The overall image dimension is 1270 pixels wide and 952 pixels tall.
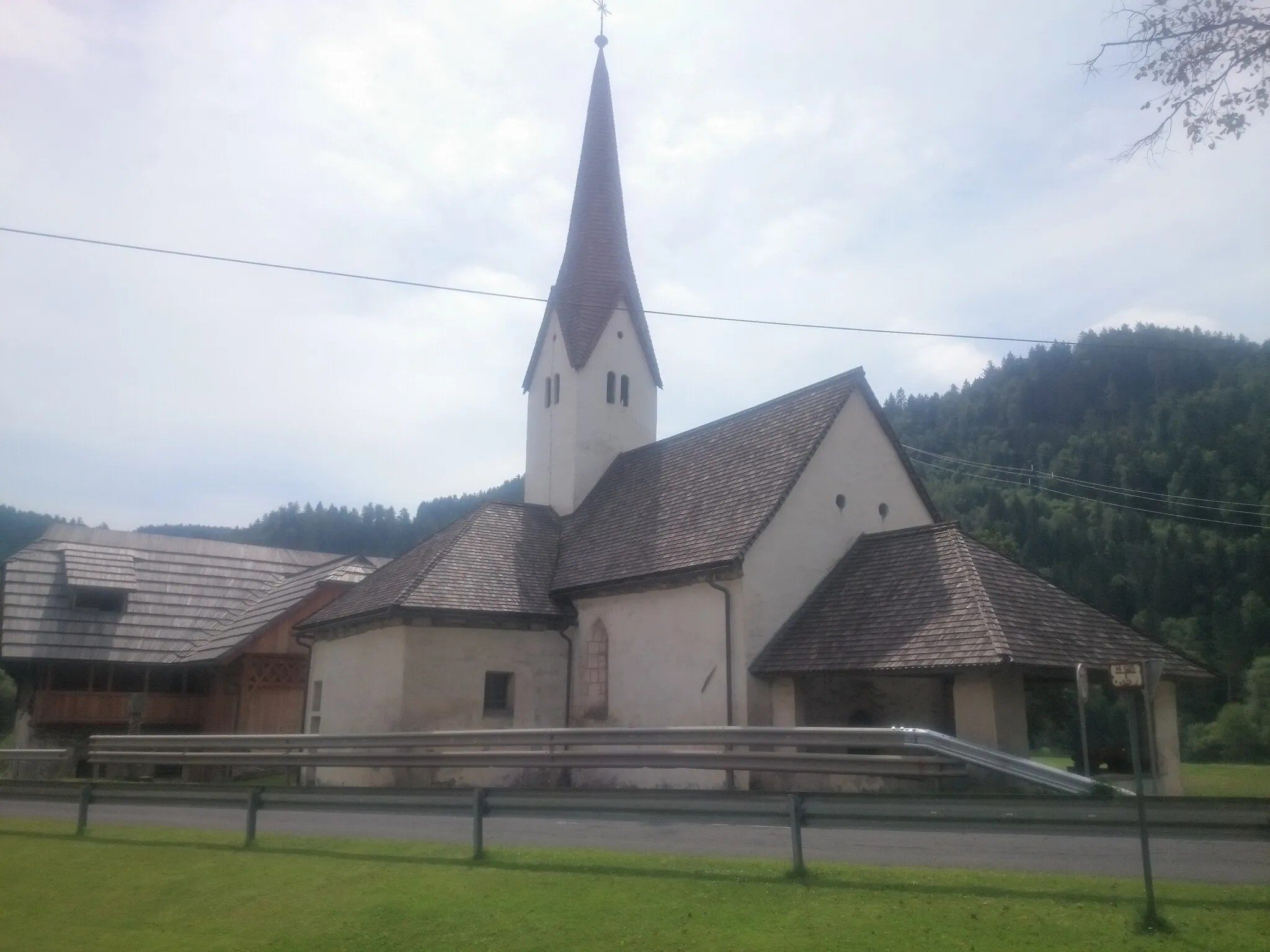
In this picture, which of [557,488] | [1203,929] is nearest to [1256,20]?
[1203,929]

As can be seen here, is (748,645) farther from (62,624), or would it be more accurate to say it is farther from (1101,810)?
(62,624)

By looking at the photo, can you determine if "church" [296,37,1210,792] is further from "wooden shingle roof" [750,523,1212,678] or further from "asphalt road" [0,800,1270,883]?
"asphalt road" [0,800,1270,883]

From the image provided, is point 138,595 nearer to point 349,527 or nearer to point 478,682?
point 478,682

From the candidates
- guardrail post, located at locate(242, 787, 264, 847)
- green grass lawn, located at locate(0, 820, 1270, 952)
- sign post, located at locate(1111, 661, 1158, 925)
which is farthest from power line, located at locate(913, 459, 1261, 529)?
green grass lawn, located at locate(0, 820, 1270, 952)

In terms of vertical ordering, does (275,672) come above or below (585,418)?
below

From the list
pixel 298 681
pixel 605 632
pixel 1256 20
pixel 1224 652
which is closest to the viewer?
pixel 1256 20

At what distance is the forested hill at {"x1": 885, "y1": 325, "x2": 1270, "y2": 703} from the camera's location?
6662cm

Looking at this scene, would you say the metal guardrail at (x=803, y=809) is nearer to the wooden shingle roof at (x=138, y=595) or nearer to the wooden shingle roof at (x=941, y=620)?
the wooden shingle roof at (x=941, y=620)

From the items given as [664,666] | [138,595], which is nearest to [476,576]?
[664,666]

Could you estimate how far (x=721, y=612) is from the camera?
19484mm

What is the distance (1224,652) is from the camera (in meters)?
66.1

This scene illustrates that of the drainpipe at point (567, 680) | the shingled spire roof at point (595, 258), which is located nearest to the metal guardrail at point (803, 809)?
the drainpipe at point (567, 680)

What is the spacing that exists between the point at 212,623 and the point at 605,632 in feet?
63.2

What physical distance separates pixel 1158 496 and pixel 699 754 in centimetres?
7055
